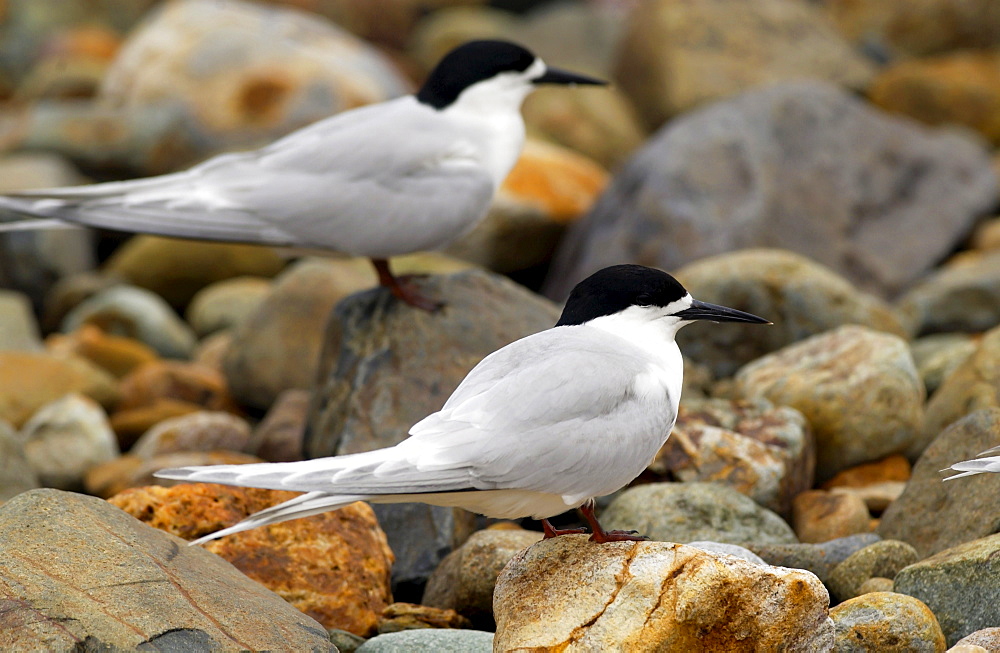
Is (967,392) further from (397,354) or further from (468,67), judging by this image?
(468,67)

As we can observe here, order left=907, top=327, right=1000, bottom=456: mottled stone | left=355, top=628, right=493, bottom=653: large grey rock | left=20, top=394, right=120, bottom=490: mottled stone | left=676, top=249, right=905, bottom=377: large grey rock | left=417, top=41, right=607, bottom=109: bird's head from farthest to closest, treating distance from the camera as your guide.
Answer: left=676, top=249, right=905, bottom=377: large grey rock, left=20, top=394, right=120, bottom=490: mottled stone, left=417, top=41, right=607, bottom=109: bird's head, left=907, top=327, right=1000, bottom=456: mottled stone, left=355, top=628, right=493, bottom=653: large grey rock

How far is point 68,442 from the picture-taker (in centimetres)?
645

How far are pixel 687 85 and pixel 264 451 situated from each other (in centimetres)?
695

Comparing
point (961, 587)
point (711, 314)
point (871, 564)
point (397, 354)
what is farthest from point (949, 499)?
point (397, 354)

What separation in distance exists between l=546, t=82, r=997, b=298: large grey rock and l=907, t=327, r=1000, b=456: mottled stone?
2688 mm

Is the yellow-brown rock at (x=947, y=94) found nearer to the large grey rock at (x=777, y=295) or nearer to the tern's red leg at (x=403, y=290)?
the large grey rock at (x=777, y=295)

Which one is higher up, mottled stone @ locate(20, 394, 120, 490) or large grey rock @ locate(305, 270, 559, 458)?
large grey rock @ locate(305, 270, 559, 458)

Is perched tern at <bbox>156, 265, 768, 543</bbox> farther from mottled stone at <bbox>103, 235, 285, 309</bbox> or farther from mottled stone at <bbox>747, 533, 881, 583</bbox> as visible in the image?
mottled stone at <bbox>103, 235, 285, 309</bbox>

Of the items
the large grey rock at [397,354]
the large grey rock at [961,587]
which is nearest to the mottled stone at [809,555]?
the large grey rock at [961,587]

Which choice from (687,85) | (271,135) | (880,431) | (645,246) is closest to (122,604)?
(880,431)

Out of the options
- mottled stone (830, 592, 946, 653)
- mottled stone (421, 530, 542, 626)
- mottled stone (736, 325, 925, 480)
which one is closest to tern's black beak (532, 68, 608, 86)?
mottled stone (736, 325, 925, 480)

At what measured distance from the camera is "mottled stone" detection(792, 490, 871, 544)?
496 cm

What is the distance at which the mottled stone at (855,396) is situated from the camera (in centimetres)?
561

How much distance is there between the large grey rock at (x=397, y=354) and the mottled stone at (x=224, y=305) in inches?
133
